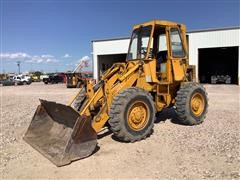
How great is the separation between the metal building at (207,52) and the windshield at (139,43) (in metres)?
20.9

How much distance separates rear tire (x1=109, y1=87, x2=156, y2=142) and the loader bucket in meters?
0.72

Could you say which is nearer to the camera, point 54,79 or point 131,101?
point 131,101

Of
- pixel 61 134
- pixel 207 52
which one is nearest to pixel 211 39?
pixel 207 52

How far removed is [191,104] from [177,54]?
1.43 meters

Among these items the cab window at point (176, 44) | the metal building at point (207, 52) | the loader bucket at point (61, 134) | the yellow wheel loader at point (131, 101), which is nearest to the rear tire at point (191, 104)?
the yellow wheel loader at point (131, 101)

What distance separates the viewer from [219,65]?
34875 mm

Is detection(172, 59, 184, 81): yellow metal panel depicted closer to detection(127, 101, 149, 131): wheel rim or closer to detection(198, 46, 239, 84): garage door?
detection(127, 101, 149, 131): wheel rim

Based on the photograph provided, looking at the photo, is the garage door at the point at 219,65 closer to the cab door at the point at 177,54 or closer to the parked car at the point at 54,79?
the parked car at the point at 54,79

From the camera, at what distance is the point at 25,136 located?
275 inches

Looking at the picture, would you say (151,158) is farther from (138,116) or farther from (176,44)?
(176,44)

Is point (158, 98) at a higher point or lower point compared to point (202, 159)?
higher

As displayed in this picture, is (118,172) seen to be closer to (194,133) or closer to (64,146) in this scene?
(64,146)

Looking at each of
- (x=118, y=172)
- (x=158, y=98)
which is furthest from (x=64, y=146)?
(x=158, y=98)

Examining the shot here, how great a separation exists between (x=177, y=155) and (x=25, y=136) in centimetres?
357
